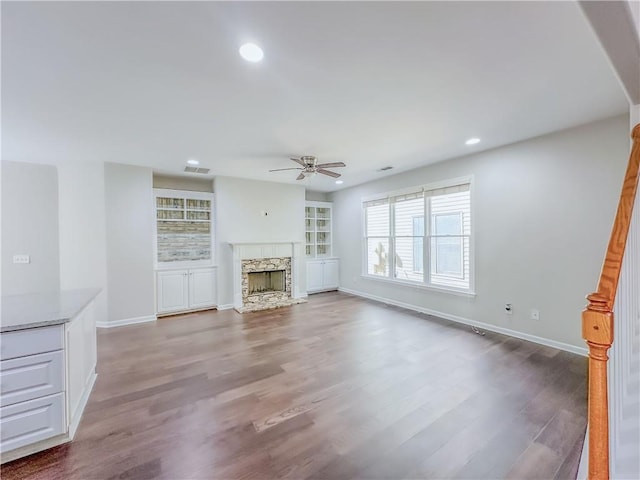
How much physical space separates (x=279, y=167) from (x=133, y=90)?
2.78 meters

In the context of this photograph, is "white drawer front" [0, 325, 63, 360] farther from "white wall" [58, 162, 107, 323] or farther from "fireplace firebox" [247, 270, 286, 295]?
"fireplace firebox" [247, 270, 286, 295]

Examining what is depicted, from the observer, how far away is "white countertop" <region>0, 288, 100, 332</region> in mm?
1770

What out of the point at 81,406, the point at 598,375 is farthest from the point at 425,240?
the point at 81,406

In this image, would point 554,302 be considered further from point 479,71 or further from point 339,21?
point 339,21

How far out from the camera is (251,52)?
6.24 ft

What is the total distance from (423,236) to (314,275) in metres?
3.13

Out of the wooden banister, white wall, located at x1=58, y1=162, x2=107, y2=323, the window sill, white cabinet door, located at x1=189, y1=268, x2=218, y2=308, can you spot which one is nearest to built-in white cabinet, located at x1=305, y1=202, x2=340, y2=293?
the window sill

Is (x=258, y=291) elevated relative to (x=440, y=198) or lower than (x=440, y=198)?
lower

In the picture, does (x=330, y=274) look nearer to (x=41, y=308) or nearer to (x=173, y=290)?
(x=173, y=290)

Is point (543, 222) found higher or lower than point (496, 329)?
higher

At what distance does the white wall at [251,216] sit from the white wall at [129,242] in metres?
1.25

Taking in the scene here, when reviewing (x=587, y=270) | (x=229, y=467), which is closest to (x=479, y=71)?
(x=587, y=270)

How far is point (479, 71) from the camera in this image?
214 centimetres

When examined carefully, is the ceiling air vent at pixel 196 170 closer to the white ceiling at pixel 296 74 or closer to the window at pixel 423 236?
the white ceiling at pixel 296 74
